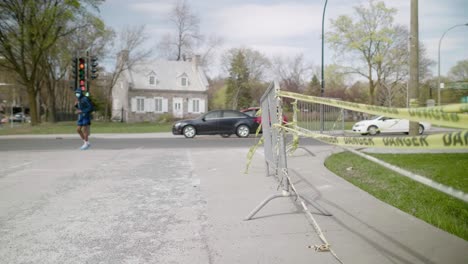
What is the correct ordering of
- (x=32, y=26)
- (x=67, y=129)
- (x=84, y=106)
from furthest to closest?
1. (x=32, y=26)
2. (x=67, y=129)
3. (x=84, y=106)

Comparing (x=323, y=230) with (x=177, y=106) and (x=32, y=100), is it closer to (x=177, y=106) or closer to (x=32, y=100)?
(x=32, y=100)

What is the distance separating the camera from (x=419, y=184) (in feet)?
21.1

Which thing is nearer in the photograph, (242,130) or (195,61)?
(242,130)

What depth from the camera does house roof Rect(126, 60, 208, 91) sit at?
55.5m

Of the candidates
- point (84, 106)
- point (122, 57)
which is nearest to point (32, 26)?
point (122, 57)

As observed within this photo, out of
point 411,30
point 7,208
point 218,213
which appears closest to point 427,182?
point 218,213

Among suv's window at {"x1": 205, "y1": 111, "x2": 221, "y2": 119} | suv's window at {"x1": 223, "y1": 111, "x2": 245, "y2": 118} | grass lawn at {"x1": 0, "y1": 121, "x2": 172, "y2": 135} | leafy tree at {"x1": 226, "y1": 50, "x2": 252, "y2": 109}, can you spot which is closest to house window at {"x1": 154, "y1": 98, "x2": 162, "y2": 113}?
leafy tree at {"x1": 226, "y1": 50, "x2": 252, "y2": 109}

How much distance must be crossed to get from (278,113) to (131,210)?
2239 millimetres

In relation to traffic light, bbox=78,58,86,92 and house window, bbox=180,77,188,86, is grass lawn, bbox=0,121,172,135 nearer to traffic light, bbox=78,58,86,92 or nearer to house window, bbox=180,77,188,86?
traffic light, bbox=78,58,86,92

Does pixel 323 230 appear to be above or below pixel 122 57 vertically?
below

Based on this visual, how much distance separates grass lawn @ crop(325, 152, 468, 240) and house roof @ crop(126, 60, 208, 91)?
48266 millimetres

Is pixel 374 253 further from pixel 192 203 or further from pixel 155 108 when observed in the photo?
pixel 155 108

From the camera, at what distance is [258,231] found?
4113 millimetres

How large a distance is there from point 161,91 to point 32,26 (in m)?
24.1
